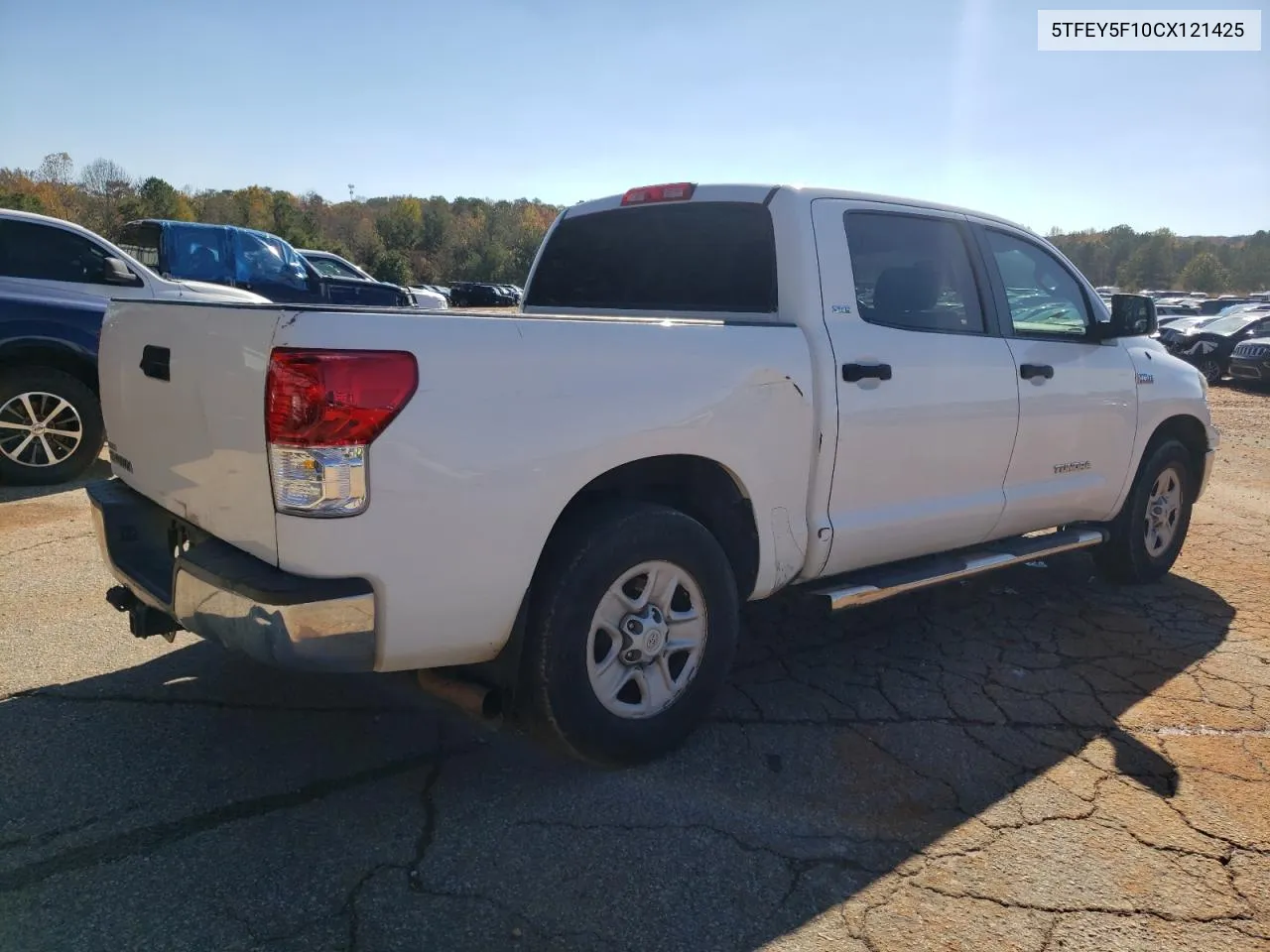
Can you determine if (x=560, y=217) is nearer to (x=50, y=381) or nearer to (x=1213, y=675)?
(x=1213, y=675)

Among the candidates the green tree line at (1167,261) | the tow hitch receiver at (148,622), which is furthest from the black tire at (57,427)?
the green tree line at (1167,261)

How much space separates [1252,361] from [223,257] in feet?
64.2

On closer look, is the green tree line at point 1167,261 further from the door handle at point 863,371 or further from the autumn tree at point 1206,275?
the door handle at point 863,371

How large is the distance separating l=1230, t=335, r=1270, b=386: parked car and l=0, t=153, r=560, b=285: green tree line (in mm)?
50339

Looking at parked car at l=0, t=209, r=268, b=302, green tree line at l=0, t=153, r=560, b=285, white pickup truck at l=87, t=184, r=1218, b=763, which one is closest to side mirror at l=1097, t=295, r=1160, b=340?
white pickup truck at l=87, t=184, r=1218, b=763

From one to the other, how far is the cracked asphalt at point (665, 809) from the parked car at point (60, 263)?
11.6 feet

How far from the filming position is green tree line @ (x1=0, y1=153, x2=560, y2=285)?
2446 inches

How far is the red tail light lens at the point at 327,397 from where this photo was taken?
2295 millimetres

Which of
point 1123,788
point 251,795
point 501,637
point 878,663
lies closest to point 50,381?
point 251,795

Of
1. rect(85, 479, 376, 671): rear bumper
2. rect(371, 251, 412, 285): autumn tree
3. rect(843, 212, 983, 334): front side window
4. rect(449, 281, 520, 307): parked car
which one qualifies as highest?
rect(371, 251, 412, 285): autumn tree

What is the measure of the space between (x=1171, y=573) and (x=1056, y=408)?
2215mm

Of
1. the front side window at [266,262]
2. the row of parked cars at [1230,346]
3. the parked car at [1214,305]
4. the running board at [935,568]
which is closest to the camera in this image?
the running board at [935,568]

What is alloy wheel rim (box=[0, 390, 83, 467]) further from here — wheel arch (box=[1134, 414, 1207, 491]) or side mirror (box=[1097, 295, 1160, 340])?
wheel arch (box=[1134, 414, 1207, 491])

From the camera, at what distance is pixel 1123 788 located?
3188 mm
